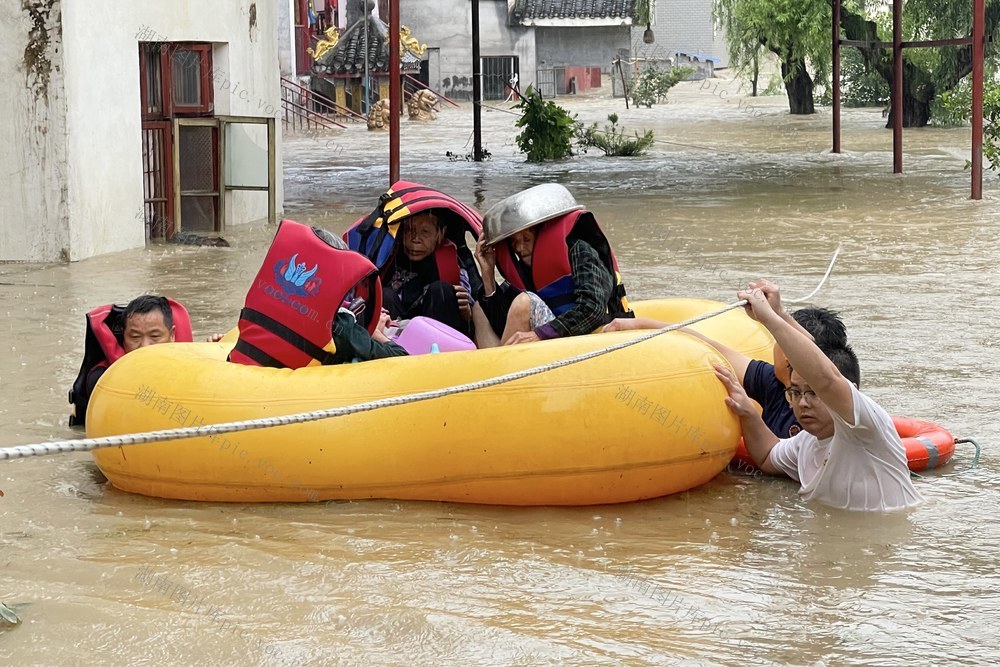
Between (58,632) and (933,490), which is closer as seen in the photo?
(58,632)

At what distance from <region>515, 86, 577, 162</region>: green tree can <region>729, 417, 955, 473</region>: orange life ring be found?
15.9 m

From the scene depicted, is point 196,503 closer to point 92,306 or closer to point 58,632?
point 58,632

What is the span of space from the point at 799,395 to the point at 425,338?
5.34 ft

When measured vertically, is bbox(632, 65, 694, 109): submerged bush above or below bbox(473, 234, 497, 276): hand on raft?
above

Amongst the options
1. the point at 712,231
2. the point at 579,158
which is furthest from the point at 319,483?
the point at 579,158

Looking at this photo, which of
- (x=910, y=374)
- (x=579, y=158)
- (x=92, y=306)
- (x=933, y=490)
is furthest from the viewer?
(x=579, y=158)

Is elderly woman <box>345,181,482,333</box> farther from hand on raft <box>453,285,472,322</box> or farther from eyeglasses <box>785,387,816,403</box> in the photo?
eyeglasses <box>785,387,816,403</box>

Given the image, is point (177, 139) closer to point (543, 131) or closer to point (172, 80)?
point (172, 80)

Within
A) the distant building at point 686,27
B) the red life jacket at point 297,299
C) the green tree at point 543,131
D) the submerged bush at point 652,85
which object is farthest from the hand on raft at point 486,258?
the distant building at point 686,27

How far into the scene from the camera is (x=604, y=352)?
15.6ft

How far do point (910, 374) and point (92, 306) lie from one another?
5.12m

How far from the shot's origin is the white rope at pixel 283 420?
10.9 ft

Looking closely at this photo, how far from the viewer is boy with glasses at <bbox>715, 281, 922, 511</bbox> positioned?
434cm

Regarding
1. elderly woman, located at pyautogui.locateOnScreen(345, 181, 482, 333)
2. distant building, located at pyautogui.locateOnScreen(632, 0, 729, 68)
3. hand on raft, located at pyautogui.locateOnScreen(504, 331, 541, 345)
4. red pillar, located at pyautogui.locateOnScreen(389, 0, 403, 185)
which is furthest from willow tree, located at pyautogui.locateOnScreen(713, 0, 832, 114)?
hand on raft, located at pyautogui.locateOnScreen(504, 331, 541, 345)
